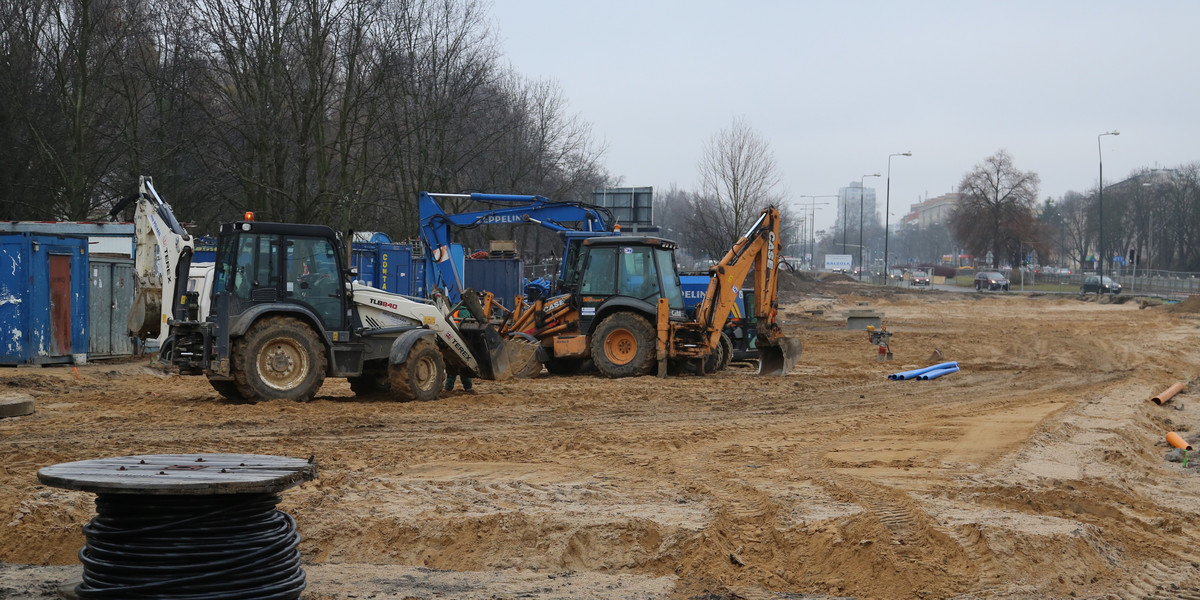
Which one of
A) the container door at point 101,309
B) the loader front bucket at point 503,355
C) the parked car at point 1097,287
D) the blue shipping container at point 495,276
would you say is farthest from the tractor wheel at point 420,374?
the parked car at point 1097,287

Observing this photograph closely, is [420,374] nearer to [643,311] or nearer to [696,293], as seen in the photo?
[643,311]

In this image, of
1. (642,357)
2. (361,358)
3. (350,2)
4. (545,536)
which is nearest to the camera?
(545,536)

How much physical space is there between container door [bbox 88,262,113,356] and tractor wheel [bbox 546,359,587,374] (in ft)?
27.3

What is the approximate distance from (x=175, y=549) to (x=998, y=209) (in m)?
87.3

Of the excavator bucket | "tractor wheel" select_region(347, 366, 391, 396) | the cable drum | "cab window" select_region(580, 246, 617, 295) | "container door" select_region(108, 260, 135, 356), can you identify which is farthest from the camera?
"container door" select_region(108, 260, 135, 356)

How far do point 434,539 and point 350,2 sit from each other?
22.2 meters

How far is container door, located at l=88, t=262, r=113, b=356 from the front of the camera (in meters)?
19.7

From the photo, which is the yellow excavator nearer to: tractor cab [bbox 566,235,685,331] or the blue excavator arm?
tractor cab [bbox 566,235,685,331]

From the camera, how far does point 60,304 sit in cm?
1897

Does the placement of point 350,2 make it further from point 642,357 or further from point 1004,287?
point 1004,287

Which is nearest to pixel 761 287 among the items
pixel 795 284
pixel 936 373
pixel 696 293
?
pixel 696 293

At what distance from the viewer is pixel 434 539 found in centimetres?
751

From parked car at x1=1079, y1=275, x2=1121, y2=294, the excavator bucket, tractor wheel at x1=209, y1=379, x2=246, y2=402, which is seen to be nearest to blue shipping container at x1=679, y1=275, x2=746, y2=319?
the excavator bucket

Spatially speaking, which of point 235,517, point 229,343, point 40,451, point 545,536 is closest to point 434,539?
point 545,536
